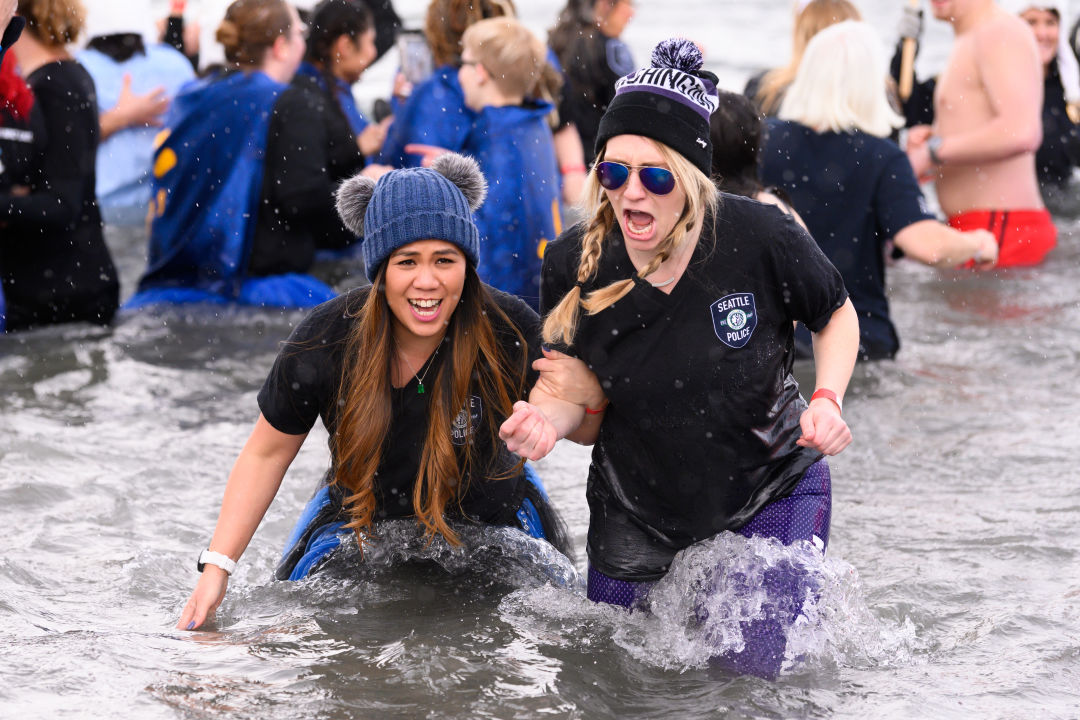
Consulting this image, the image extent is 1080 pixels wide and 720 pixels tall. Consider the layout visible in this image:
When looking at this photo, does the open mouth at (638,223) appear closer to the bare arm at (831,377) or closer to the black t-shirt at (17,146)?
the bare arm at (831,377)

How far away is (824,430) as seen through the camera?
12.0 feet

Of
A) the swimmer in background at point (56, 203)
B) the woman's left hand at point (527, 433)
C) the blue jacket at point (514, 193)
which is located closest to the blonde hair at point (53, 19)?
the swimmer in background at point (56, 203)

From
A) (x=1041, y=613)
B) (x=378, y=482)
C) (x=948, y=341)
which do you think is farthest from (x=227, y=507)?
(x=948, y=341)

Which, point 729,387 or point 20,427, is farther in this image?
point 20,427

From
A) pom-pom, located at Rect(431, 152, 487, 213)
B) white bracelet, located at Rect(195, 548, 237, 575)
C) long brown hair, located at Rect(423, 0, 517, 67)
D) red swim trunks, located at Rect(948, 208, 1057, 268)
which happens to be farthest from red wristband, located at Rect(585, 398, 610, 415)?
red swim trunks, located at Rect(948, 208, 1057, 268)

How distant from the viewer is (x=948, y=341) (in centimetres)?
840

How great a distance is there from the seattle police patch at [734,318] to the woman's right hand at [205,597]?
1.65m

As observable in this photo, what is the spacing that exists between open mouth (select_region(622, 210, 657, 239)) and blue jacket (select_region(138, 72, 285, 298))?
5.06 meters

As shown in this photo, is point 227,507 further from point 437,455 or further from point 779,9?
point 779,9

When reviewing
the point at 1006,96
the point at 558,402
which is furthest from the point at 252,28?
the point at 558,402

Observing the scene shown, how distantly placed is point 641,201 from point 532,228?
12.1 ft

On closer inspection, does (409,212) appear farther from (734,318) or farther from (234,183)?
(234,183)

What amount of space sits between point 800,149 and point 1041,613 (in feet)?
8.94

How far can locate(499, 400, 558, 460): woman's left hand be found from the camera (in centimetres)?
373
